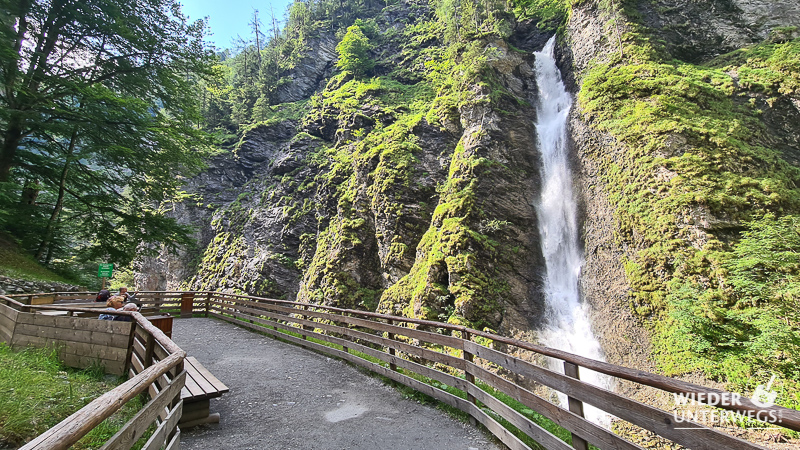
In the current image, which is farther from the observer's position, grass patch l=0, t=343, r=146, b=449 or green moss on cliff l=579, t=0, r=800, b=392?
green moss on cliff l=579, t=0, r=800, b=392

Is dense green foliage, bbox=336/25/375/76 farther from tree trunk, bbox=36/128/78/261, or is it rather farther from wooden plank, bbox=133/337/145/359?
wooden plank, bbox=133/337/145/359

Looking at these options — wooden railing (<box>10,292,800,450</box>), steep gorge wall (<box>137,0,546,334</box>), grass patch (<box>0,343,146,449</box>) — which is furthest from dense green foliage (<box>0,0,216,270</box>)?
wooden railing (<box>10,292,800,450</box>)

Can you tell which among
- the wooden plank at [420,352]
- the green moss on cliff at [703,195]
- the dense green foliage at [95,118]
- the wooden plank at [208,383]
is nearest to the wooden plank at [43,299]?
the dense green foliage at [95,118]

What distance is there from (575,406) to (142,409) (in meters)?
3.68

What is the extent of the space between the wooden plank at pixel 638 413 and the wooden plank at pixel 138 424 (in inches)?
136

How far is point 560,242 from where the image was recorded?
1648cm

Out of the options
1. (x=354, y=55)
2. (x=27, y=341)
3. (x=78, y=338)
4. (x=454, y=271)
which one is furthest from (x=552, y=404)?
(x=354, y=55)

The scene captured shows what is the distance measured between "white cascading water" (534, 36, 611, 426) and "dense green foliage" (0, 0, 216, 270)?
58.4ft

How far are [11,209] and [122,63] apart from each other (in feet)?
25.9

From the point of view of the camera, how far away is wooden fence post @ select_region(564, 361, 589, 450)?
9.80ft

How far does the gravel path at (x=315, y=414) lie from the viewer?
14.4 ft

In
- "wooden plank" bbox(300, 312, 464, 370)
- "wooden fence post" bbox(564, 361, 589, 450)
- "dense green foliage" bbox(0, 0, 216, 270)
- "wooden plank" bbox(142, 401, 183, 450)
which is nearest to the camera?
"wooden plank" bbox(142, 401, 183, 450)

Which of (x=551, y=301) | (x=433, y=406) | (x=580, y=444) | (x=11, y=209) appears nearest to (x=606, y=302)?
(x=551, y=301)

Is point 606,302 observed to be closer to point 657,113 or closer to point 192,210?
point 657,113
